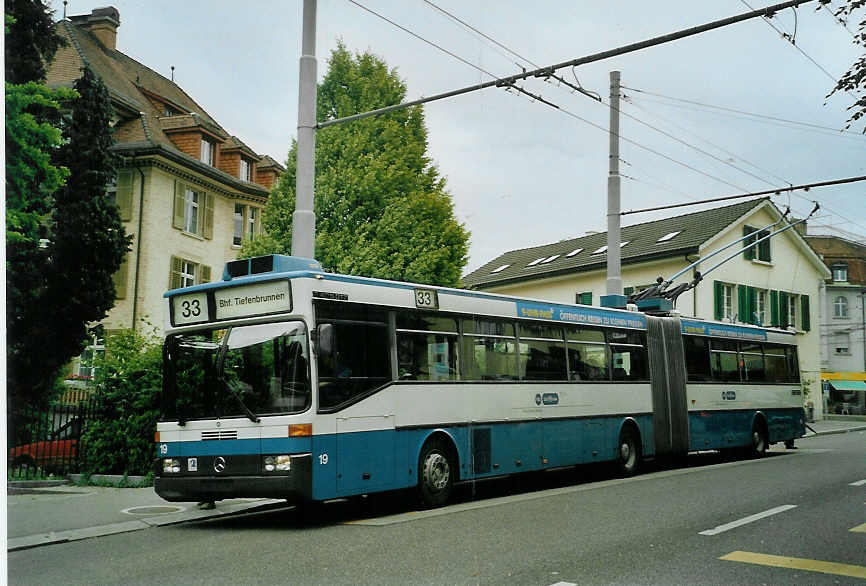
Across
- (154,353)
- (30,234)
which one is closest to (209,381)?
(154,353)

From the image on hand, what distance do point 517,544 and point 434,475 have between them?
3.39 metres

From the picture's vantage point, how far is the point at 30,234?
1491cm

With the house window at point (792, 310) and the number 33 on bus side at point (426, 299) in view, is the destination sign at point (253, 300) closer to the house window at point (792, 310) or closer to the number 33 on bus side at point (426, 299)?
the number 33 on bus side at point (426, 299)

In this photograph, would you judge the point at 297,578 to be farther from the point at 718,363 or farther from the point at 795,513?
the point at 718,363

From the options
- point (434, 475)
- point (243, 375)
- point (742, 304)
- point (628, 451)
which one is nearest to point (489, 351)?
point (434, 475)

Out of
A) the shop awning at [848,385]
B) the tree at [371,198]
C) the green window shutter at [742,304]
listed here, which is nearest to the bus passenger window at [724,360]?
the tree at [371,198]

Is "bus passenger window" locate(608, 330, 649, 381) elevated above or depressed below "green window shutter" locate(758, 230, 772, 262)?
below

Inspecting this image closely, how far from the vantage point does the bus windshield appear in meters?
9.81

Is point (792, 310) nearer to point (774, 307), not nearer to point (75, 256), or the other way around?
point (774, 307)

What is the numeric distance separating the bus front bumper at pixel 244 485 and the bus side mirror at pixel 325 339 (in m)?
1.20

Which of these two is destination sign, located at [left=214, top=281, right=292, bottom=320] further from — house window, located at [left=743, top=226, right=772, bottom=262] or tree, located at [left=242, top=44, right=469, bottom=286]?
house window, located at [left=743, top=226, right=772, bottom=262]

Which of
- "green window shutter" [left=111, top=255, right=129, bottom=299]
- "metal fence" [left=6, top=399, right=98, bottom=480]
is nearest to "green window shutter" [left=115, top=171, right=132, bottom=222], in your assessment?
"green window shutter" [left=111, top=255, right=129, bottom=299]

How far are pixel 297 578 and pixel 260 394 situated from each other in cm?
337

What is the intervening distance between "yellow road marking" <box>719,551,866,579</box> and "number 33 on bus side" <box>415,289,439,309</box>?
524cm
